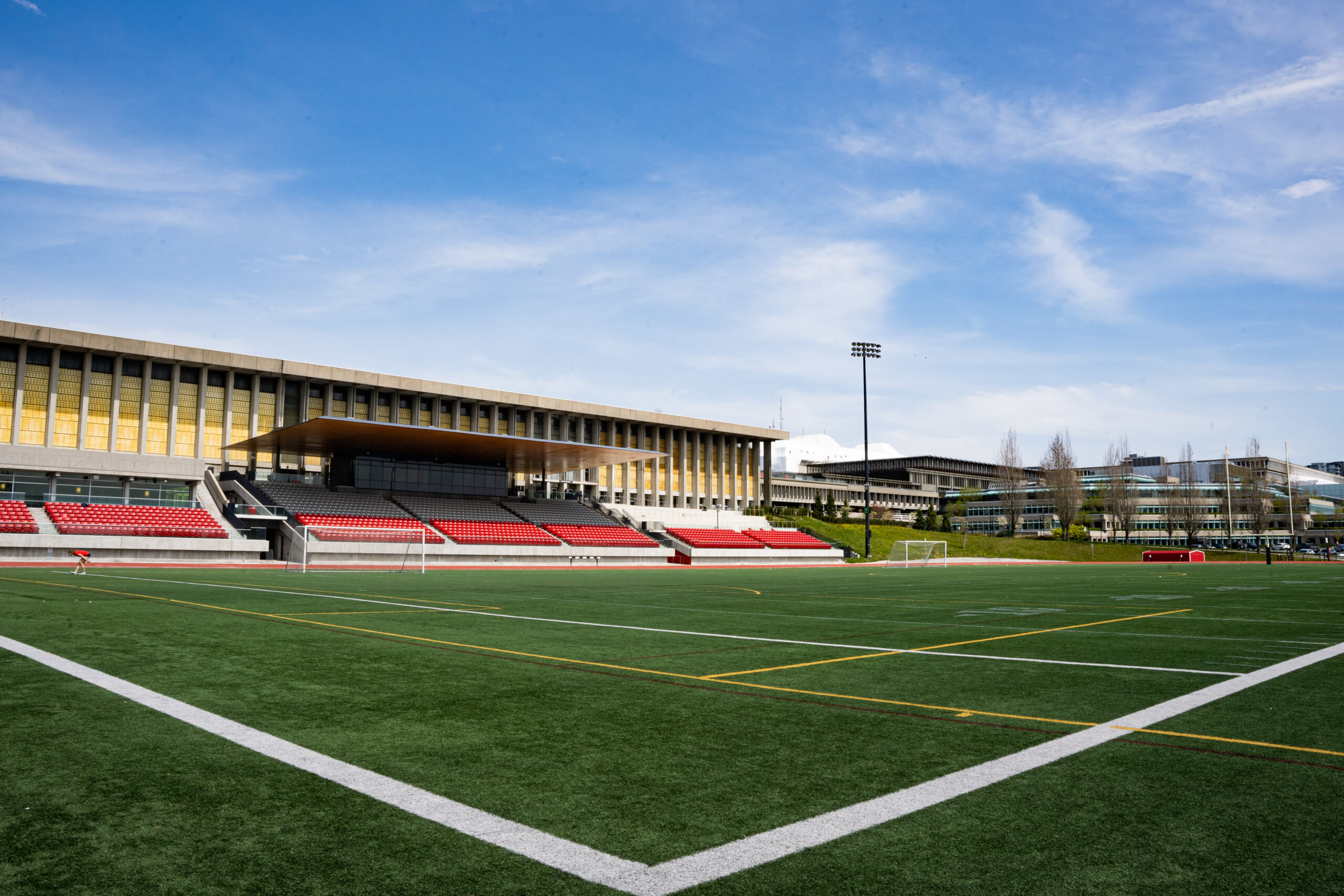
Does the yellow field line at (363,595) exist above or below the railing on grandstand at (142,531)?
below

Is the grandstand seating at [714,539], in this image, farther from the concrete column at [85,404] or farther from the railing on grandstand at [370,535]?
the concrete column at [85,404]

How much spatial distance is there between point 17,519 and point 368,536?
1602 cm

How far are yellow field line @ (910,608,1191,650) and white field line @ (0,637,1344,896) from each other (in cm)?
462

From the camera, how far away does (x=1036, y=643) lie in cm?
1187

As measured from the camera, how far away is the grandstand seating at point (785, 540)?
67312 mm

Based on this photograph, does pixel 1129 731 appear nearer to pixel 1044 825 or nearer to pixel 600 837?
pixel 1044 825

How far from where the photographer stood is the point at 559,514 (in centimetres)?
6241

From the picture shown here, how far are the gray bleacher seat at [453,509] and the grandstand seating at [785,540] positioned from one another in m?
20.4

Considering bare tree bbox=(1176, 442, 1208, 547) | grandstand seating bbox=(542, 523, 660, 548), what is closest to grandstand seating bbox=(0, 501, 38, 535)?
grandstand seating bbox=(542, 523, 660, 548)

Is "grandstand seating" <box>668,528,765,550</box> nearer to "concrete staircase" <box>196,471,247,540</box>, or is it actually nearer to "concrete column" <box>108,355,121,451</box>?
"concrete staircase" <box>196,471,247,540</box>

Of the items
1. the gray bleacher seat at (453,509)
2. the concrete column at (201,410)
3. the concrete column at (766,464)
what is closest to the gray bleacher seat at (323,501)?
the gray bleacher seat at (453,509)

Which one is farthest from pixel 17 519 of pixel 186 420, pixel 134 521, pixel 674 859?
pixel 674 859

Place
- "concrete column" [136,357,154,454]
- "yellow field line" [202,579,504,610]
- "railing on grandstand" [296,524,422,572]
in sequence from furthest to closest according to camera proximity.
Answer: "concrete column" [136,357,154,454] → "railing on grandstand" [296,524,422,572] → "yellow field line" [202,579,504,610]

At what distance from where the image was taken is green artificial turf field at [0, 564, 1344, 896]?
11.6 feet
